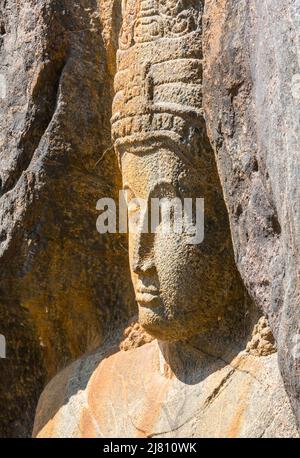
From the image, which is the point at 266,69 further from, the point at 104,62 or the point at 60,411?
the point at 60,411

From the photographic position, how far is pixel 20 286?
9.41 ft

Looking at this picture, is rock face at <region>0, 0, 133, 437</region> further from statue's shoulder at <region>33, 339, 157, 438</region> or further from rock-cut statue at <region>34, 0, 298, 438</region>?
rock-cut statue at <region>34, 0, 298, 438</region>

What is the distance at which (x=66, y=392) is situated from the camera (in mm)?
2803

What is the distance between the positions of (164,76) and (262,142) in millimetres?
403

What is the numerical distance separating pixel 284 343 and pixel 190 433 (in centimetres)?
51

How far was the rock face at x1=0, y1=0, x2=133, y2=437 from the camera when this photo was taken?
2756 millimetres

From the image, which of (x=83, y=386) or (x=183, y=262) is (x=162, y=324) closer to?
(x=183, y=262)

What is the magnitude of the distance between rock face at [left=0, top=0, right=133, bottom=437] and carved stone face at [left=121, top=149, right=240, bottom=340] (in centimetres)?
27

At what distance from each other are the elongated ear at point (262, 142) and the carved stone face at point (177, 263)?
0.19 metres

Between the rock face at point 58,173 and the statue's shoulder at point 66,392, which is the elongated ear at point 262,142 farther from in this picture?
the statue's shoulder at point 66,392

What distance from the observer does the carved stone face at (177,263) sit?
245 cm

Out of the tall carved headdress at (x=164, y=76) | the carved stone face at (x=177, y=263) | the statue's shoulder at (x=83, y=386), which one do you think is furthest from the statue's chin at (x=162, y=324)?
the tall carved headdress at (x=164, y=76)

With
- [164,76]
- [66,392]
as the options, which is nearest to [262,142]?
[164,76]

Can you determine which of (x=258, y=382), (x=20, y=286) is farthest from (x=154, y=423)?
(x=20, y=286)
